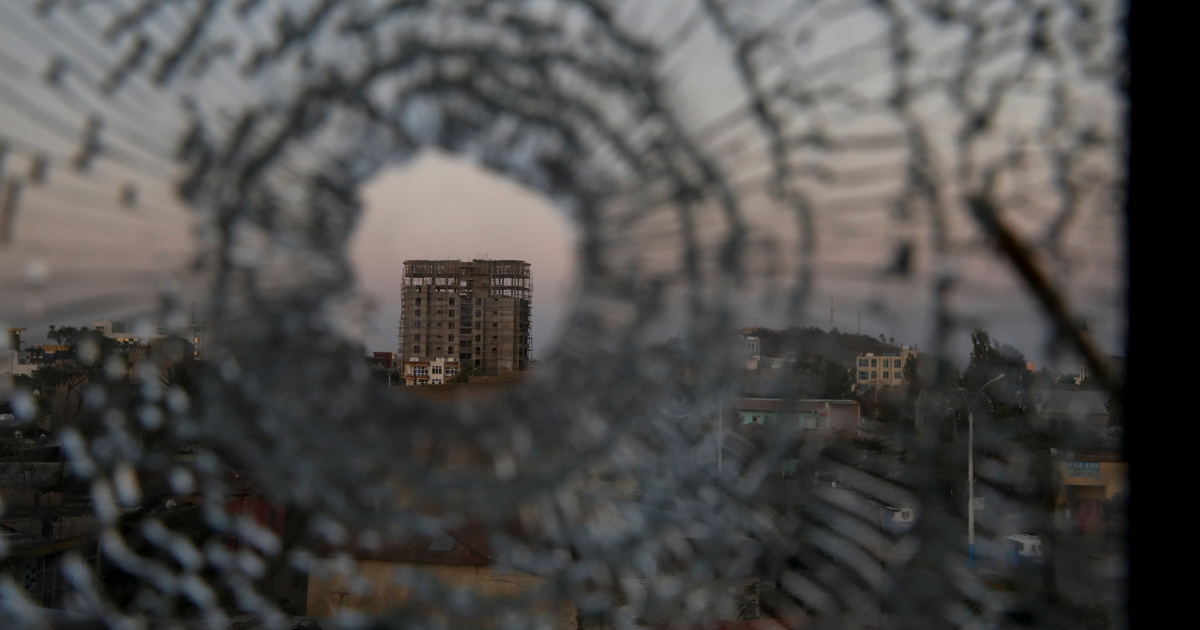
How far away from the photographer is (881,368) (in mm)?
538

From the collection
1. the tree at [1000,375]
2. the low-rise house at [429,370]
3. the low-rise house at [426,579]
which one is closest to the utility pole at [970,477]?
the tree at [1000,375]

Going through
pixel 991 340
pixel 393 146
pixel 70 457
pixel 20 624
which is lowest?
pixel 20 624

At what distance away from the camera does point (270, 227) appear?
1.99 feet

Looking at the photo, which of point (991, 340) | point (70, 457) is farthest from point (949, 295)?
point (70, 457)

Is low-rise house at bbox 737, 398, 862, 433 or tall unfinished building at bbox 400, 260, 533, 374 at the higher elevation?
tall unfinished building at bbox 400, 260, 533, 374

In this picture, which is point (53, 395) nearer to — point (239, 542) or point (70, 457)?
point (70, 457)

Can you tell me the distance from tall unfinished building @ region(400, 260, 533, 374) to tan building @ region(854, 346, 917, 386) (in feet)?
0.83

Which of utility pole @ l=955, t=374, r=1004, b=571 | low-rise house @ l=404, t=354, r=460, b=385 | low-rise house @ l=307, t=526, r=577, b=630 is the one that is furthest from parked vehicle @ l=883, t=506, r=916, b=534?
low-rise house @ l=404, t=354, r=460, b=385

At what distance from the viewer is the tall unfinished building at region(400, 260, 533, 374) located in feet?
2.11

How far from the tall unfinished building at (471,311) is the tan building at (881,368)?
0.25 meters

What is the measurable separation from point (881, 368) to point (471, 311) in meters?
0.40

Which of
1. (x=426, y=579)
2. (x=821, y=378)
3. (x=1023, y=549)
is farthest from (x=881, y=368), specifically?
(x=426, y=579)

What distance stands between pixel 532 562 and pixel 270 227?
1.07 ft

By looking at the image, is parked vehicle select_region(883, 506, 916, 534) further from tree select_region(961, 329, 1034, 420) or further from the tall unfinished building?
the tall unfinished building
